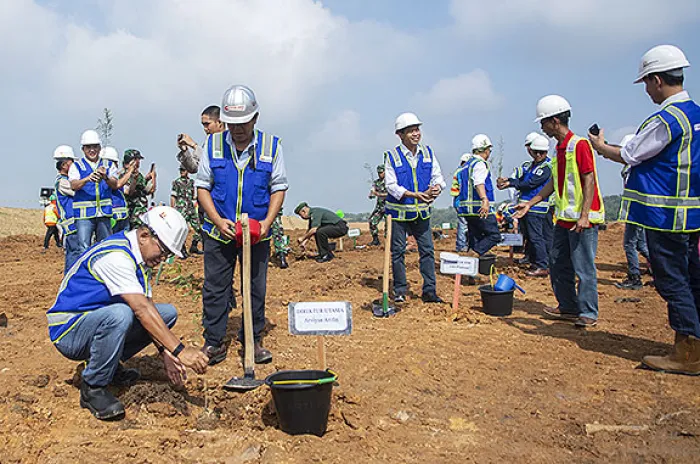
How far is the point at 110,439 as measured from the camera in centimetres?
341

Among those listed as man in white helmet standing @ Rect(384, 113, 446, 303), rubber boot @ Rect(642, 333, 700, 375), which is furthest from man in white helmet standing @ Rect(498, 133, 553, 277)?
rubber boot @ Rect(642, 333, 700, 375)

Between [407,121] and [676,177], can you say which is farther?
[407,121]

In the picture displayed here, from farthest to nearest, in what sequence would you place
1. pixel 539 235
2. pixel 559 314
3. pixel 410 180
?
pixel 539 235, pixel 410 180, pixel 559 314

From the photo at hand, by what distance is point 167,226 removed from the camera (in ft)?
12.1

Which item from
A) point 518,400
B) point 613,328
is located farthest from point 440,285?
point 518,400

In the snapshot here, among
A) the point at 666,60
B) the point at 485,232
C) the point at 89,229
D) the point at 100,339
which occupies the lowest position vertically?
the point at 100,339

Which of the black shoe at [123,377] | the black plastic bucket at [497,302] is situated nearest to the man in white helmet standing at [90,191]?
the black shoe at [123,377]

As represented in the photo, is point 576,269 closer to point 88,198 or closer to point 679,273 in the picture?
point 679,273

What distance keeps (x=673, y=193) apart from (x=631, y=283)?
4.28 meters

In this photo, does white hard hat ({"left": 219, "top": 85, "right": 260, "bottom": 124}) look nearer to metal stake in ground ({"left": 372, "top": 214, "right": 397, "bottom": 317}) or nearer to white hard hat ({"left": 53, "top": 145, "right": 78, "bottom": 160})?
metal stake in ground ({"left": 372, "top": 214, "right": 397, "bottom": 317})

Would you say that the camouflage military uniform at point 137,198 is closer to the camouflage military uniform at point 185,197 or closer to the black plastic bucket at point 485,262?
the camouflage military uniform at point 185,197

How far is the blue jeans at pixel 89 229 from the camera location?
299 inches

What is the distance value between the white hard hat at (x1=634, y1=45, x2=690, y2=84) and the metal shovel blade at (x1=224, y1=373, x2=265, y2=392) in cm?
367

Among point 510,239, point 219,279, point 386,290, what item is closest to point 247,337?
point 219,279
